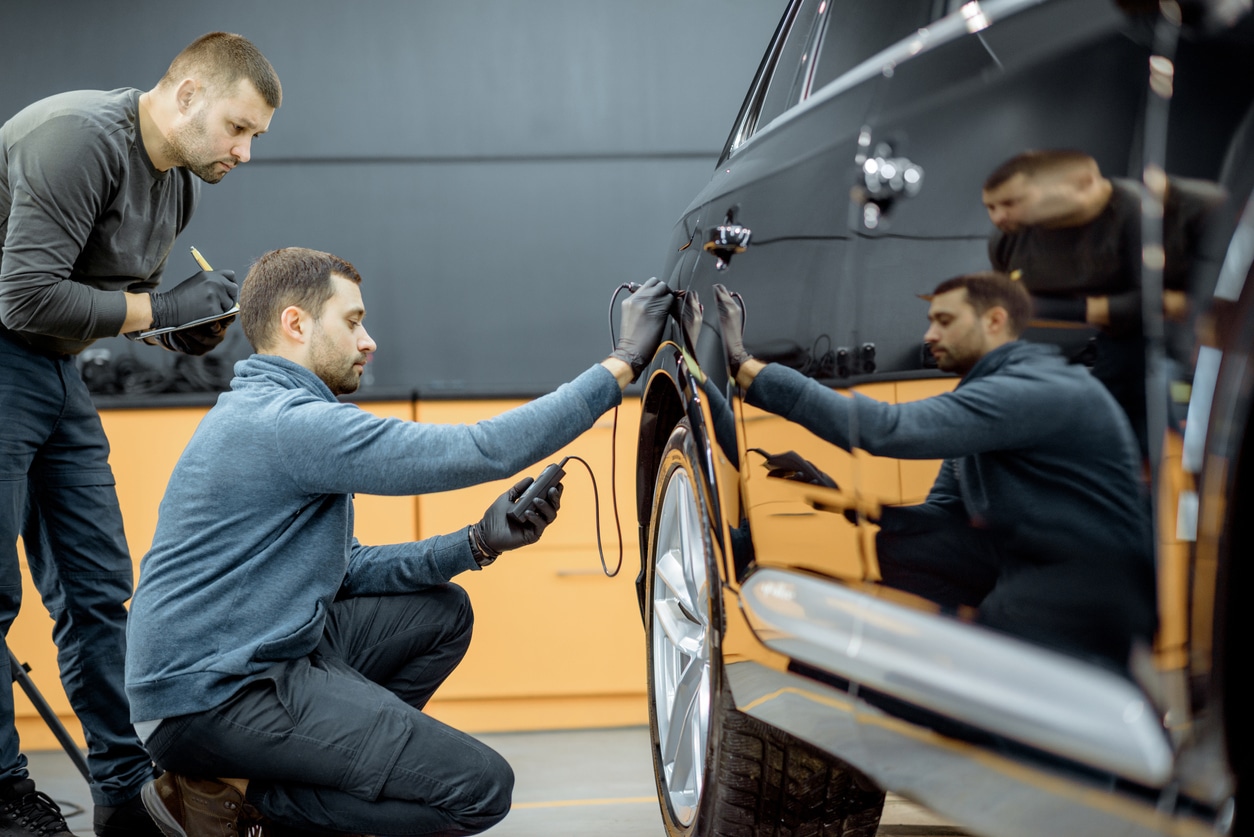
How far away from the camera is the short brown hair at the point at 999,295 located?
0.81m

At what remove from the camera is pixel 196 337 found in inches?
86.2

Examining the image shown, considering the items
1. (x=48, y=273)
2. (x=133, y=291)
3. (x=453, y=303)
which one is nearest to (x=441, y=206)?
(x=453, y=303)

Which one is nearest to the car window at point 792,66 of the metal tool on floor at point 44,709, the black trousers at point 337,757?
the black trousers at point 337,757

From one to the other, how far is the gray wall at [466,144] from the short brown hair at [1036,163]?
Result: 3.29m

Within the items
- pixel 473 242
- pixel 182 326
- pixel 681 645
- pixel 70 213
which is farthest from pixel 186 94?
pixel 473 242

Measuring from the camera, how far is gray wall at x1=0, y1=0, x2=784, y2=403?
405cm

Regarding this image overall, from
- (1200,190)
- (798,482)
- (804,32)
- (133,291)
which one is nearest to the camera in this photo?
(1200,190)

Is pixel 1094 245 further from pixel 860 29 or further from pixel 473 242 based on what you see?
pixel 473 242

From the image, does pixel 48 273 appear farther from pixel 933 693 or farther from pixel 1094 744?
pixel 1094 744

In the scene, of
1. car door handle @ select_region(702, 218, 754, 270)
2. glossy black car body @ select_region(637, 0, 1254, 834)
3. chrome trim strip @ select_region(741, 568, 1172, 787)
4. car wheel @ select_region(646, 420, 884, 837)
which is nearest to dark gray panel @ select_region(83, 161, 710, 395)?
car wheel @ select_region(646, 420, 884, 837)

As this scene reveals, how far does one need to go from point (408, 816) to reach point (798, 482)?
0.86 meters

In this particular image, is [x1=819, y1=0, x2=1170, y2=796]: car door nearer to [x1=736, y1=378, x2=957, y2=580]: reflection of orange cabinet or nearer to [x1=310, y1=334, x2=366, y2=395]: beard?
[x1=736, y1=378, x2=957, y2=580]: reflection of orange cabinet

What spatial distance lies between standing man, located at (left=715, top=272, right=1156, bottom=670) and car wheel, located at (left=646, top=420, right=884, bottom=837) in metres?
0.47

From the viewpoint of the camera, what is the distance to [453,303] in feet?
13.5
